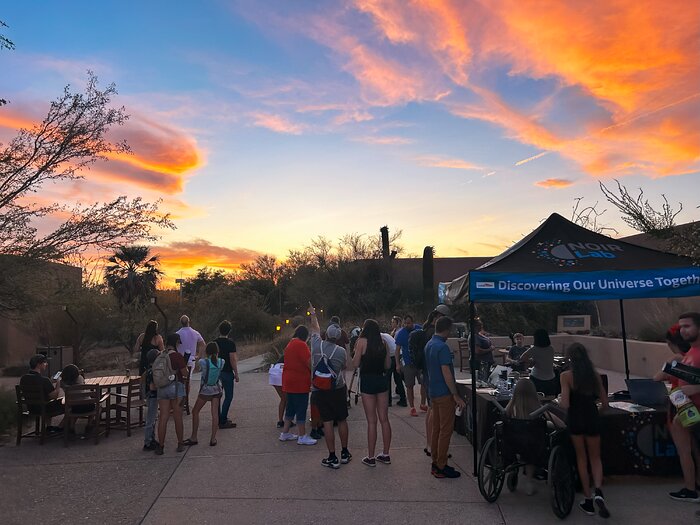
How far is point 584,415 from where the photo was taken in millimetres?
5078

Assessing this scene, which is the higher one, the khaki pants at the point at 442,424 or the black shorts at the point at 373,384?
the black shorts at the point at 373,384


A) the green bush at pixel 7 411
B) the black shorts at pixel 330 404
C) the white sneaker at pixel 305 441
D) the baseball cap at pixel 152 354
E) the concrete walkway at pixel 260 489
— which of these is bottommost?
→ the concrete walkway at pixel 260 489

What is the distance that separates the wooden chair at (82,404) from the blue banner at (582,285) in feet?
19.0

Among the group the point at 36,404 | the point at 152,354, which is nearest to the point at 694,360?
the point at 152,354

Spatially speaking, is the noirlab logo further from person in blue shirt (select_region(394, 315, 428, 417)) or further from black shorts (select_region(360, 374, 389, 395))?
person in blue shirt (select_region(394, 315, 428, 417))

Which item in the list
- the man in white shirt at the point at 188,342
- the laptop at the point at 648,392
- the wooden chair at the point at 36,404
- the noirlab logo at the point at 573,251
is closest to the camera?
the laptop at the point at 648,392

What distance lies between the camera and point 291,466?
6.69 metres

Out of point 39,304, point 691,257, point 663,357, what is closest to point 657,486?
point 691,257

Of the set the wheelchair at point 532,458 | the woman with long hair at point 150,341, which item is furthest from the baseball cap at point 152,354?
the wheelchair at point 532,458

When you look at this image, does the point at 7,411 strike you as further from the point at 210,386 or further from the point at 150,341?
the point at 210,386

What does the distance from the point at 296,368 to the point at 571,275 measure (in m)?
3.80

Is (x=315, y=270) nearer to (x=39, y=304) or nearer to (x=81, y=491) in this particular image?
(x=39, y=304)

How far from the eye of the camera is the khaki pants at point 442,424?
5.91 metres

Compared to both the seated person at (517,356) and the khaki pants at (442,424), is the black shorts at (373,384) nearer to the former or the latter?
the khaki pants at (442,424)
